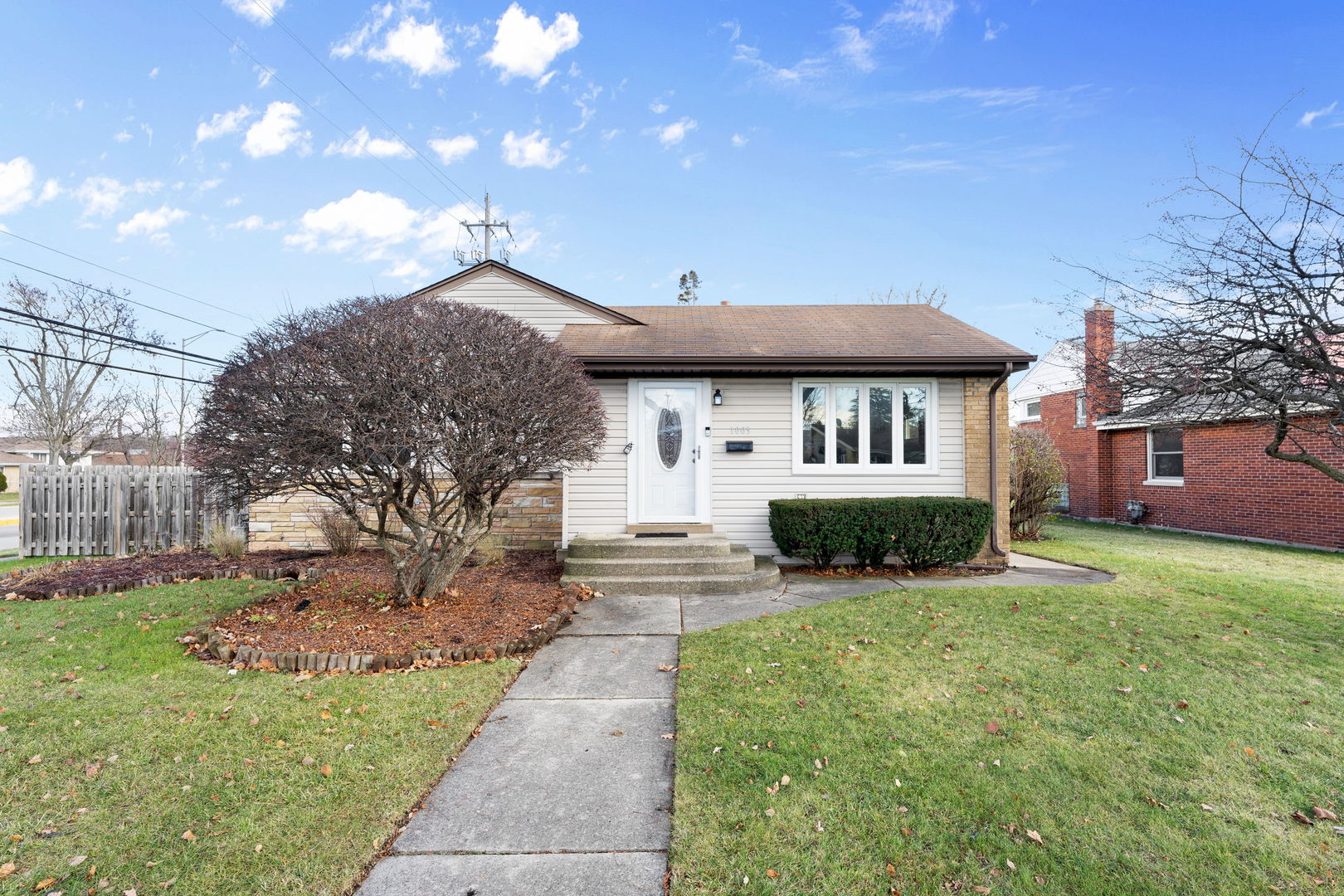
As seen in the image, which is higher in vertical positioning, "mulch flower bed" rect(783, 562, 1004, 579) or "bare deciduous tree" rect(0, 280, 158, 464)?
"bare deciduous tree" rect(0, 280, 158, 464)

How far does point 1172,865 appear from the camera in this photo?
220 cm

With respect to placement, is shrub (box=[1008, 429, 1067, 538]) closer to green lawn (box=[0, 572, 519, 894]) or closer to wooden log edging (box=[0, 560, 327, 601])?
green lawn (box=[0, 572, 519, 894])

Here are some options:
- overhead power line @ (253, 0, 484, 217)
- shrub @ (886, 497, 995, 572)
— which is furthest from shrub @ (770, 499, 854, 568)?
overhead power line @ (253, 0, 484, 217)

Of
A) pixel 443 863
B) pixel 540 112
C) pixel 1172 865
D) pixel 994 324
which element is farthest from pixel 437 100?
pixel 1172 865

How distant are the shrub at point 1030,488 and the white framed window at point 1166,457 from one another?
5.05 m

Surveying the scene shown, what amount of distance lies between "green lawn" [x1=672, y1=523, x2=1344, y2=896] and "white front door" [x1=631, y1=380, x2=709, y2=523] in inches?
120

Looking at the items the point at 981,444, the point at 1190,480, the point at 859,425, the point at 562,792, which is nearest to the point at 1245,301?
the point at 981,444

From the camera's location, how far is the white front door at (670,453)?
328 inches

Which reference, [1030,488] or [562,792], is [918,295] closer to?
[1030,488]

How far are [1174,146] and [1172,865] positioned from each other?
5.26 metres

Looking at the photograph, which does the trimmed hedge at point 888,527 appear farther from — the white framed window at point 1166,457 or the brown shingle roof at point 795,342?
the white framed window at point 1166,457

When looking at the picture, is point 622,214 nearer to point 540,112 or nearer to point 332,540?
point 540,112

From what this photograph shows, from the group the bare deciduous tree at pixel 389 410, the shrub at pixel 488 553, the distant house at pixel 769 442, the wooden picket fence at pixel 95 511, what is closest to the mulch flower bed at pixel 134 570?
the wooden picket fence at pixel 95 511

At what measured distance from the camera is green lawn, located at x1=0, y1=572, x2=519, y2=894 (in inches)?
85.4
